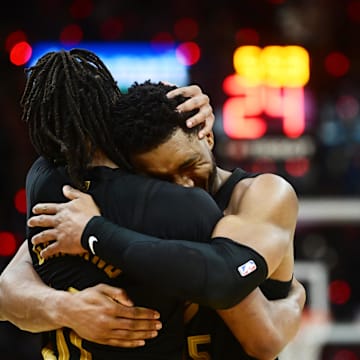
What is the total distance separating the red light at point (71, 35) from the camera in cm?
629

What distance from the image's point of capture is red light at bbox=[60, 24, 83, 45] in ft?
20.6

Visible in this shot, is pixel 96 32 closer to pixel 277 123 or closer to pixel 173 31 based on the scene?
pixel 173 31

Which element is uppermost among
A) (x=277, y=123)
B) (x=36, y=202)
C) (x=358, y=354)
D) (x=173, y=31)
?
(x=36, y=202)

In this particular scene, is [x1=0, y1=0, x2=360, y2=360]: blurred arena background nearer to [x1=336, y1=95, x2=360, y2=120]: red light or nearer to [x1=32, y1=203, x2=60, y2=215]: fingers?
[x1=336, y1=95, x2=360, y2=120]: red light

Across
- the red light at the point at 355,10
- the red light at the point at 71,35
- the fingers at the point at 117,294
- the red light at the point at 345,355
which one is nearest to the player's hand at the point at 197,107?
the fingers at the point at 117,294

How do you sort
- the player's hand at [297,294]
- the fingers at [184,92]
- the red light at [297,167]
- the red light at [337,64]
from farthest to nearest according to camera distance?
the red light at [337,64], the red light at [297,167], the player's hand at [297,294], the fingers at [184,92]

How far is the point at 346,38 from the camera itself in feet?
22.6

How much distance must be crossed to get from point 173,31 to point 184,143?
4.36 meters

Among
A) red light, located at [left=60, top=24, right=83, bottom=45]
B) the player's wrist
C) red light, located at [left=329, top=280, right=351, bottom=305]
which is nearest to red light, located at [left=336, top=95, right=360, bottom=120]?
red light, located at [left=329, top=280, right=351, bottom=305]

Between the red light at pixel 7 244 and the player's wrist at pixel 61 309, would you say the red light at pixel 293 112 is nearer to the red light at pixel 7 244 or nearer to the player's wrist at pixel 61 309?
the red light at pixel 7 244

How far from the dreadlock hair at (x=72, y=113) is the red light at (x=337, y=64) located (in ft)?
14.9

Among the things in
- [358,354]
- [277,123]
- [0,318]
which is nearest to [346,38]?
[277,123]

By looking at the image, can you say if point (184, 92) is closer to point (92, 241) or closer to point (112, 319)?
point (92, 241)

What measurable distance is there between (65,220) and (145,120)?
0.26 m
